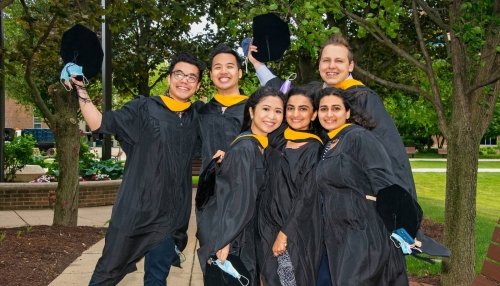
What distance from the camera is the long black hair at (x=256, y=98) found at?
12.3 ft

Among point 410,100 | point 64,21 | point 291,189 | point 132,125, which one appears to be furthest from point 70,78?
point 410,100

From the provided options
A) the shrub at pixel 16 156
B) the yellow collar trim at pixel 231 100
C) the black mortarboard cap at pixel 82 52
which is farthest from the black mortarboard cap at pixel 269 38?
the shrub at pixel 16 156

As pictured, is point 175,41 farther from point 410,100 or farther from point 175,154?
point 175,154

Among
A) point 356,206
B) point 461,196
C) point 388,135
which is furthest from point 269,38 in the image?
point 461,196

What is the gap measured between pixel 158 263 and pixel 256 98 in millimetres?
1297

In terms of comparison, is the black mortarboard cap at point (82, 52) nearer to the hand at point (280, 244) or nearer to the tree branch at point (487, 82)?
the hand at point (280, 244)

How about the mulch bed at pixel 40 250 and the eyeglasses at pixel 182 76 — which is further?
the mulch bed at pixel 40 250

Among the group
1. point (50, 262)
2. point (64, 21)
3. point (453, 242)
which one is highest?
point (64, 21)

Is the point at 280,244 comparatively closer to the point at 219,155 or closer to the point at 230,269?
the point at 230,269

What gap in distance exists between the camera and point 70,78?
13.3 ft

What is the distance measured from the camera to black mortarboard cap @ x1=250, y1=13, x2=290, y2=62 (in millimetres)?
4414

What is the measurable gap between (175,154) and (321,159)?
3.42 feet

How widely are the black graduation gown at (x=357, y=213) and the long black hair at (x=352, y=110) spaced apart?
0.10 metres

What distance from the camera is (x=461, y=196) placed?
604 cm
